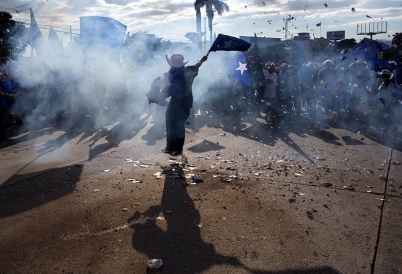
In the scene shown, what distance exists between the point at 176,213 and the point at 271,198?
1311mm

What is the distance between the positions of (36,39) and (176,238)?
12.1 m

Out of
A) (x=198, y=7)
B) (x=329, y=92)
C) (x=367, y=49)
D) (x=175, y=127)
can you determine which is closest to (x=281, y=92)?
(x=329, y=92)

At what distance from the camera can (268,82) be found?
12.9 metres

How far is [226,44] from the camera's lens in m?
7.98

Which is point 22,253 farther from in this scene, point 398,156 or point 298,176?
point 398,156

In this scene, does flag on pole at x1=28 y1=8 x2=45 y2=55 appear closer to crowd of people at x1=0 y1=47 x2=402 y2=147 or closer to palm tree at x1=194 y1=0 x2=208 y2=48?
crowd of people at x1=0 y1=47 x2=402 y2=147

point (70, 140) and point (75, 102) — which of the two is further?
point (75, 102)

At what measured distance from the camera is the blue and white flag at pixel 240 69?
12670mm

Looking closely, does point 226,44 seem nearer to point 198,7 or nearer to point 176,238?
point 176,238

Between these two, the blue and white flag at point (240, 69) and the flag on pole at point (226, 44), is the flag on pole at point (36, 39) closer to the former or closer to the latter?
the blue and white flag at point (240, 69)

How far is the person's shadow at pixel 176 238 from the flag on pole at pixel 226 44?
142 inches

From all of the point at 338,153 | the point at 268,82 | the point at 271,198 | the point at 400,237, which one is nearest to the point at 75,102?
the point at 268,82

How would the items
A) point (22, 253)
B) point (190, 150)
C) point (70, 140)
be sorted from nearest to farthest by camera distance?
1. point (22, 253)
2. point (190, 150)
3. point (70, 140)

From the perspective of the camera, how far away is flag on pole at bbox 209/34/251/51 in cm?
784
